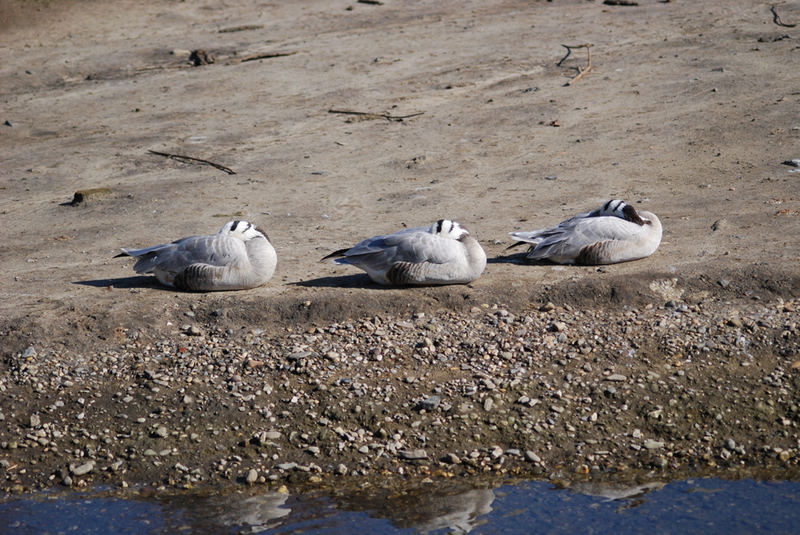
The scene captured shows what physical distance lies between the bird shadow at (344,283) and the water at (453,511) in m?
2.53

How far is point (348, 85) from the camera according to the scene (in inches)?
617

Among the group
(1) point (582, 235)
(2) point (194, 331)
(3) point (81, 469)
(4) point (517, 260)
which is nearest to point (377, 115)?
(4) point (517, 260)

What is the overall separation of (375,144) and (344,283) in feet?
17.4

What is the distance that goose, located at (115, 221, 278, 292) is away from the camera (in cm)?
788

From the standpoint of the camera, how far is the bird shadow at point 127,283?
8297 mm

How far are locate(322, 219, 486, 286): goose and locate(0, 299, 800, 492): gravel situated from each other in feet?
1.25

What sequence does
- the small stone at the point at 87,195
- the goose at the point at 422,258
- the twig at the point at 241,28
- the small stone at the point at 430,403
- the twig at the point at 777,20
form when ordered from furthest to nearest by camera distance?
the twig at the point at 241,28 → the twig at the point at 777,20 → the small stone at the point at 87,195 → the goose at the point at 422,258 → the small stone at the point at 430,403

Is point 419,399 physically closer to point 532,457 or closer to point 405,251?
point 532,457

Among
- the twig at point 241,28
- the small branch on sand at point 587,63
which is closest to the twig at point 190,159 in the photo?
the small branch on sand at point 587,63

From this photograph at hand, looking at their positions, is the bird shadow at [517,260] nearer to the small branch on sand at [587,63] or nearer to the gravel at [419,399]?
the gravel at [419,399]

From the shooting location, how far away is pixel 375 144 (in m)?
13.2

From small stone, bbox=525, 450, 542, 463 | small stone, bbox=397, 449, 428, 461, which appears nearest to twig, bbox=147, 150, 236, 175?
small stone, bbox=397, 449, 428, 461

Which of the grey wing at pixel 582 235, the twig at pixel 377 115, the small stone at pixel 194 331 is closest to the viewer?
the small stone at pixel 194 331

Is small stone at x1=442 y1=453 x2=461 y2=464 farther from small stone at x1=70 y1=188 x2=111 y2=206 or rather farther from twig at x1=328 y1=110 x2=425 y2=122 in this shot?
twig at x1=328 y1=110 x2=425 y2=122
